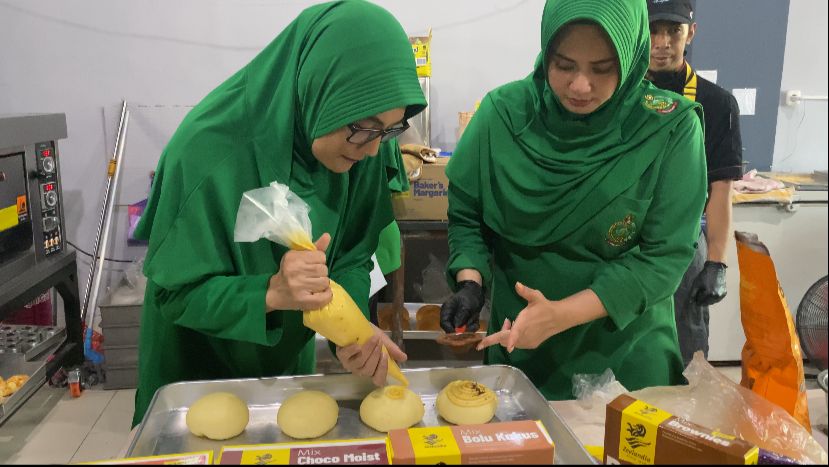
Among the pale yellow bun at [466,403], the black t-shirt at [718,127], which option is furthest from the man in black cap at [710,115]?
the pale yellow bun at [466,403]

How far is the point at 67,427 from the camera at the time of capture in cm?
242

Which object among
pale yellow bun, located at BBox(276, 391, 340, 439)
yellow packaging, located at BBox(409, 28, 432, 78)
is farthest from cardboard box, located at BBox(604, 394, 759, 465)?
yellow packaging, located at BBox(409, 28, 432, 78)

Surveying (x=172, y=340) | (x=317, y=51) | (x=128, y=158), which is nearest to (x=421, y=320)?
(x=128, y=158)

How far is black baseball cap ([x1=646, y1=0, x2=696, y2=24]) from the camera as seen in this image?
1831 millimetres

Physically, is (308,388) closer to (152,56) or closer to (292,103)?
(292,103)

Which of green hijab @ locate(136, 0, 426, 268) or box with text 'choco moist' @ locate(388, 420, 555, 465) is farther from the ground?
green hijab @ locate(136, 0, 426, 268)

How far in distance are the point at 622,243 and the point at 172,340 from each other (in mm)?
844

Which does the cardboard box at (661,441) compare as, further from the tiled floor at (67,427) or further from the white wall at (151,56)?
the white wall at (151,56)

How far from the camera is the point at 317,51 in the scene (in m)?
0.96

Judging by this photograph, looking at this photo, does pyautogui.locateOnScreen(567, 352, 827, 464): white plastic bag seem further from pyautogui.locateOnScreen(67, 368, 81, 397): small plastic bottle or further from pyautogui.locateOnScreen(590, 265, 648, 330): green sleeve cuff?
pyautogui.locateOnScreen(67, 368, 81, 397): small plastic bottle

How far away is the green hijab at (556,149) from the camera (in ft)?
3.75

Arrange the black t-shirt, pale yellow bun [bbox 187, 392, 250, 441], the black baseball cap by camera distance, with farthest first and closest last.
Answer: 1. the black t-shirt
2. the black baseball cap
3. pale yellow bun [bbox 187, 392, 250, 441]

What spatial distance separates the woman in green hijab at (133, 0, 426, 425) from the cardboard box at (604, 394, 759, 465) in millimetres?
393

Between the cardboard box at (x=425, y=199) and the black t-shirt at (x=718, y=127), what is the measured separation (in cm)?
89
